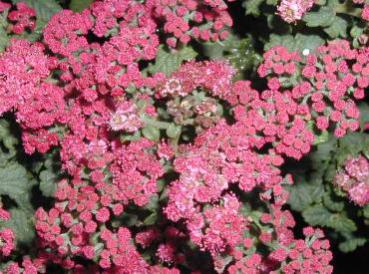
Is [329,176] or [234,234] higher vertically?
[234,234]

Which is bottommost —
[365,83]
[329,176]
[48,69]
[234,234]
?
[329,176]

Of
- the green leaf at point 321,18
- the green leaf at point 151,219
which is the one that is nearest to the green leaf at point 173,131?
the green leaf at point 151,219

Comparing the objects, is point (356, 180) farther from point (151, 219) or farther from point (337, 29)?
point (151, 219)

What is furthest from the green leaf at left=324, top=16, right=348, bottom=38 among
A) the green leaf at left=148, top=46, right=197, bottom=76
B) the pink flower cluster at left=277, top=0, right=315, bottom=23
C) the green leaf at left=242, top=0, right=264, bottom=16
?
the green leaf at left=148, top=46, right=197, bottom=76

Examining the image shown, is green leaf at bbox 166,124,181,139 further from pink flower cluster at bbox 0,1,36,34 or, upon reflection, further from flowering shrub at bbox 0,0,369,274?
pink flower cluster at bbox 0,1,36,34

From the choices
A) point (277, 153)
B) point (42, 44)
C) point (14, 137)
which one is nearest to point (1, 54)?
point (42, 44)

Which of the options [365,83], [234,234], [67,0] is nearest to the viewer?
[234,234]

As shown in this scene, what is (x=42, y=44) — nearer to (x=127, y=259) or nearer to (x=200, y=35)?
(x=200, y=35)

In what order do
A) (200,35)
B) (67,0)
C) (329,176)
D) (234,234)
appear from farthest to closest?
(67,0) → (329,176) → (200,35) → (234,234)
